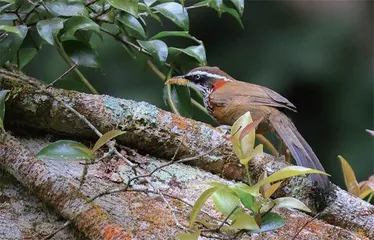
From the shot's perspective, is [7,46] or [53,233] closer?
[53,233]

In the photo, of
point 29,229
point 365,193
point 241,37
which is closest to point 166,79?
point 365,193

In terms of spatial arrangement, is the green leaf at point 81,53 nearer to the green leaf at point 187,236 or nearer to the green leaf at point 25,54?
the green leaf at point 25,54

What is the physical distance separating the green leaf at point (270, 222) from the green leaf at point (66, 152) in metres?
0.43

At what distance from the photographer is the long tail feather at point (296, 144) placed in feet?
7.66

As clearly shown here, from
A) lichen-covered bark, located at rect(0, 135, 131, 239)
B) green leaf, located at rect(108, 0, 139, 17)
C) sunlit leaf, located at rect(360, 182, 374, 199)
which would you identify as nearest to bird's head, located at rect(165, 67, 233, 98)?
green leaf, located at rect(108, 0, 139, 17)

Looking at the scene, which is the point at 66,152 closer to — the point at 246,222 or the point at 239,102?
the point at 246,222

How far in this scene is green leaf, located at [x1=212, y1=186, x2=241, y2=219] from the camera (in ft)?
4.93

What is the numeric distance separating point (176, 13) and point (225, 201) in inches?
40.3

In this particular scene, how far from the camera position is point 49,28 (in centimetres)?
203

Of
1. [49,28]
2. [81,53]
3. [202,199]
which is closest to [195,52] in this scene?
[81,53]

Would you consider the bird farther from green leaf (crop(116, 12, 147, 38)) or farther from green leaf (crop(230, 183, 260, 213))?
green leaf (crop(230, 183, 260, 213))

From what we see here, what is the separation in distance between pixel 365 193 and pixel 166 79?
0.88 meters

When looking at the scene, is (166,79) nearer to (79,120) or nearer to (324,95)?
(79,120)

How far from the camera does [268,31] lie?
5941 millimetres
